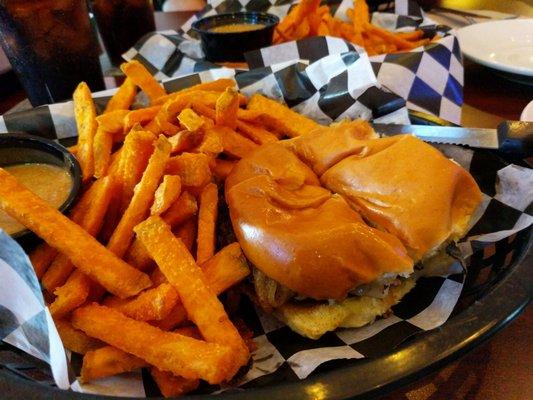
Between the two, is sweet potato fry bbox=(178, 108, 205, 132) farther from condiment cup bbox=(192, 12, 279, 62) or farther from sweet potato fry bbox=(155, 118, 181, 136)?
condiment cup bbox=(192, 12, 279, 62)

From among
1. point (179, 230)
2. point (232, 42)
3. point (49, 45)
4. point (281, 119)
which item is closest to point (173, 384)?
point (179, 230)

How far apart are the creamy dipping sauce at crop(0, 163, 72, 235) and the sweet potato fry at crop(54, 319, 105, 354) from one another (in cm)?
38

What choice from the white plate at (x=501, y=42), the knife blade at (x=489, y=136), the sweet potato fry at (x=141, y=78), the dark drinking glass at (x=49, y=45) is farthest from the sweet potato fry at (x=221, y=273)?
the white plate at (x=501, y=42)

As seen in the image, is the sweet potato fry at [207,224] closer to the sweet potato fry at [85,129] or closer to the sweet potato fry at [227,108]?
the sweet potato fry at [227,108]

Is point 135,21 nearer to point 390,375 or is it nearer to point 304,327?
point 304,327

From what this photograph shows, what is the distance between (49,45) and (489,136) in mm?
1699

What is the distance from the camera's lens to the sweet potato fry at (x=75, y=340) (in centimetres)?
96

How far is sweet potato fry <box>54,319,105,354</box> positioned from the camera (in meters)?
0.96

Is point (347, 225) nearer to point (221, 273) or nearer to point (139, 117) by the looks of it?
point (221, 273)

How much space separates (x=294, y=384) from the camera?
724 mm

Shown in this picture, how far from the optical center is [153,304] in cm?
94

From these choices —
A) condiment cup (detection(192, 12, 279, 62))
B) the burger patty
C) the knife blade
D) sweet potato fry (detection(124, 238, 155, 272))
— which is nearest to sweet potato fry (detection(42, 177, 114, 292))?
sweet potato fry (detection(124, 238, 155, 272))

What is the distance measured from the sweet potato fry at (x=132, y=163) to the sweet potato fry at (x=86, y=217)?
40 millimetres

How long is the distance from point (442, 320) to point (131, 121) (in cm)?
102
